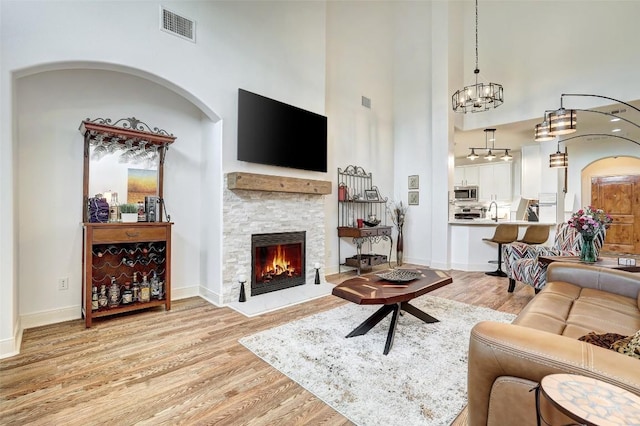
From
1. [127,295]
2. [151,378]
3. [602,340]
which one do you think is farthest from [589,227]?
[127,295]

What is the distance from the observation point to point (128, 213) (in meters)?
3.14

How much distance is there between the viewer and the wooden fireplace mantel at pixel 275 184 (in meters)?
3.52

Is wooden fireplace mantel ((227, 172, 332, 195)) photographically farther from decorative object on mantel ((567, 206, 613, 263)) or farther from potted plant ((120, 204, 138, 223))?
decorative object on mantel ((567, 206, 613, 263))

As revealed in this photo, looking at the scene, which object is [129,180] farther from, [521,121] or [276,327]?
[521,121]

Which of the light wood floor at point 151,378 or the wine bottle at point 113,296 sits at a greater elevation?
the wine bottle at point 113,296

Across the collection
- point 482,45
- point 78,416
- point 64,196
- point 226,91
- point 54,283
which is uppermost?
point 482,45

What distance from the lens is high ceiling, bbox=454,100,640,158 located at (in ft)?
Answer: 17.6

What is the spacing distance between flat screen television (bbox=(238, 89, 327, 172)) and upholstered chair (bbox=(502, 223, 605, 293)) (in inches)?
115

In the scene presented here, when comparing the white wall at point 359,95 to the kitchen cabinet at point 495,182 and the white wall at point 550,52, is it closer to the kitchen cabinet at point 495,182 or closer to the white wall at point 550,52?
the white wall at point 550,52

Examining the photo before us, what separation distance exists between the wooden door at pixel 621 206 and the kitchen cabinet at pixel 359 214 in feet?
22.5

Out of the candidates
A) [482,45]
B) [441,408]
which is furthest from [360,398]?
[482,45]

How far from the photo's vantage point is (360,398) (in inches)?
72.7

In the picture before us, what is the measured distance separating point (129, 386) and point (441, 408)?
1967mm

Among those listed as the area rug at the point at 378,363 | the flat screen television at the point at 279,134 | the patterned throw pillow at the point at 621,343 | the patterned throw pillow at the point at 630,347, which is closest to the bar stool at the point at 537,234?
the area rug at the point at 378,363
